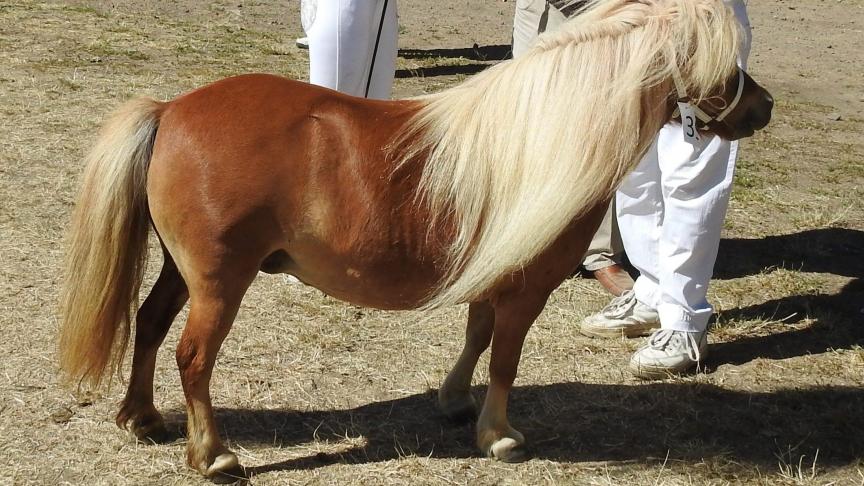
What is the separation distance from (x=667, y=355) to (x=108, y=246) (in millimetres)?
2193

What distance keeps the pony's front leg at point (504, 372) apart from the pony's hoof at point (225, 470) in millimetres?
796

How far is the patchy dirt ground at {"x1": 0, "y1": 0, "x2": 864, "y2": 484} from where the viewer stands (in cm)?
296

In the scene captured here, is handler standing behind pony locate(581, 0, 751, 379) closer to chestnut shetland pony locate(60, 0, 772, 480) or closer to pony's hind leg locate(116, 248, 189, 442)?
chestnut shetland pony locate(60, 0, 772, 480)

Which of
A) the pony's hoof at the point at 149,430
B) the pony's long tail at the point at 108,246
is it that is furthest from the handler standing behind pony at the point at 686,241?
the pony's long tail at the point at 108,246

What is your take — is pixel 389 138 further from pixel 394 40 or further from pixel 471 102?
pixel 394 40

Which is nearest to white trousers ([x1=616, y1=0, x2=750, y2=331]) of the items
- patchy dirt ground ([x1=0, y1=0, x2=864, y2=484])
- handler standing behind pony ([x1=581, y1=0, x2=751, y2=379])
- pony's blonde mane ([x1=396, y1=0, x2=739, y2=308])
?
handler standing behind pony ([x1=581, y1=0, x2=751, y2=379])

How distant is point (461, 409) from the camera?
322cm


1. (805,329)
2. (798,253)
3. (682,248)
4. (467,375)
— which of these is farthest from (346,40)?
(798,253)

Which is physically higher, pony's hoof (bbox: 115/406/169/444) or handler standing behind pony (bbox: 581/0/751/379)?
handler standing behind pony (bbox: 581/0/751/379)

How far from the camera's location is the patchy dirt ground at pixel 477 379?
2957 mm

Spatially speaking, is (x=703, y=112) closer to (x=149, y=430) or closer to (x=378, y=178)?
(x=378, y=178)

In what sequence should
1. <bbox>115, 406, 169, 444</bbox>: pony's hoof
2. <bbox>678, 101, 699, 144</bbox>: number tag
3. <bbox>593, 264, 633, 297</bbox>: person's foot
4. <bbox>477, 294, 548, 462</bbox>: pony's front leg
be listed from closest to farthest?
<bbox>678, 101, 699, 144</bbox>: number tag → <bbox>477, 294, 548, 462</bbox>: pony's front leg → <bbox>115, 406, 169, 444</bbox>: pony's hoof → <bbox>593, 264, 633, 297</bbox>: person's foot

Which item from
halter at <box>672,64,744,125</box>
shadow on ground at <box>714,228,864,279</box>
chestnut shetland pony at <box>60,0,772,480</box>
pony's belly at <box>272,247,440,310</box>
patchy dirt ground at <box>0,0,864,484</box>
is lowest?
patchy dirt ground at <box>0,0,864,484</box>

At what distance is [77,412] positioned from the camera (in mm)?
3105
